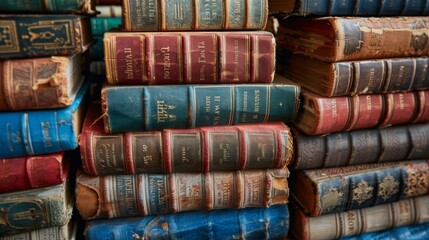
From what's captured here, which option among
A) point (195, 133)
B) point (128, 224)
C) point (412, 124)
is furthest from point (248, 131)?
point (412, 124)

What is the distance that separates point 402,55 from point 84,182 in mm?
909

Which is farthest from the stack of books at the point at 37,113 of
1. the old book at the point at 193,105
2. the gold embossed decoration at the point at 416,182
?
the gold embossed decoration at the point at 416,182

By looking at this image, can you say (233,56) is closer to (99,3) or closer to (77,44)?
(77,44)

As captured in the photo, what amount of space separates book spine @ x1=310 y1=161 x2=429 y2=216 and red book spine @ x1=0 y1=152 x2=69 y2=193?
0.66 meters

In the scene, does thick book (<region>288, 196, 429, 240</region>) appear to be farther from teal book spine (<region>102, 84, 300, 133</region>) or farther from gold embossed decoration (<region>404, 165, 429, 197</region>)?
teal book spine (<region>102, 84, 300, 133</region>)

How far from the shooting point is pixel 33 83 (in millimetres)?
825

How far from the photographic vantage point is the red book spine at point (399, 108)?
106cm

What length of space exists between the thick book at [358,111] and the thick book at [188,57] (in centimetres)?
16

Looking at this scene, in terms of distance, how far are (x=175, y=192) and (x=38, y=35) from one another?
487mm

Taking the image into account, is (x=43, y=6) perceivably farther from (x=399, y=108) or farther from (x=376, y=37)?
(x=399, y=108)

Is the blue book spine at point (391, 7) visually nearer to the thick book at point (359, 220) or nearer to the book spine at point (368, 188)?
the book spine at point (368, 188)

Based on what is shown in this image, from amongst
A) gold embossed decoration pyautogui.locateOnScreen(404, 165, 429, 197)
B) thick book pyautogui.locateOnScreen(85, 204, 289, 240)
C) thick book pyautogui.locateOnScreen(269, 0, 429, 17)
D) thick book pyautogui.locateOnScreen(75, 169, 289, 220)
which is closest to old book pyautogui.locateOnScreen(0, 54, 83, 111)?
thick book pyautogui.locateOnScreen(75, 169, 289, 220)

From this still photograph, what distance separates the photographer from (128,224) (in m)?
0.99

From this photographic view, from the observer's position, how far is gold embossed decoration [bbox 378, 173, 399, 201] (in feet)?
3.61
